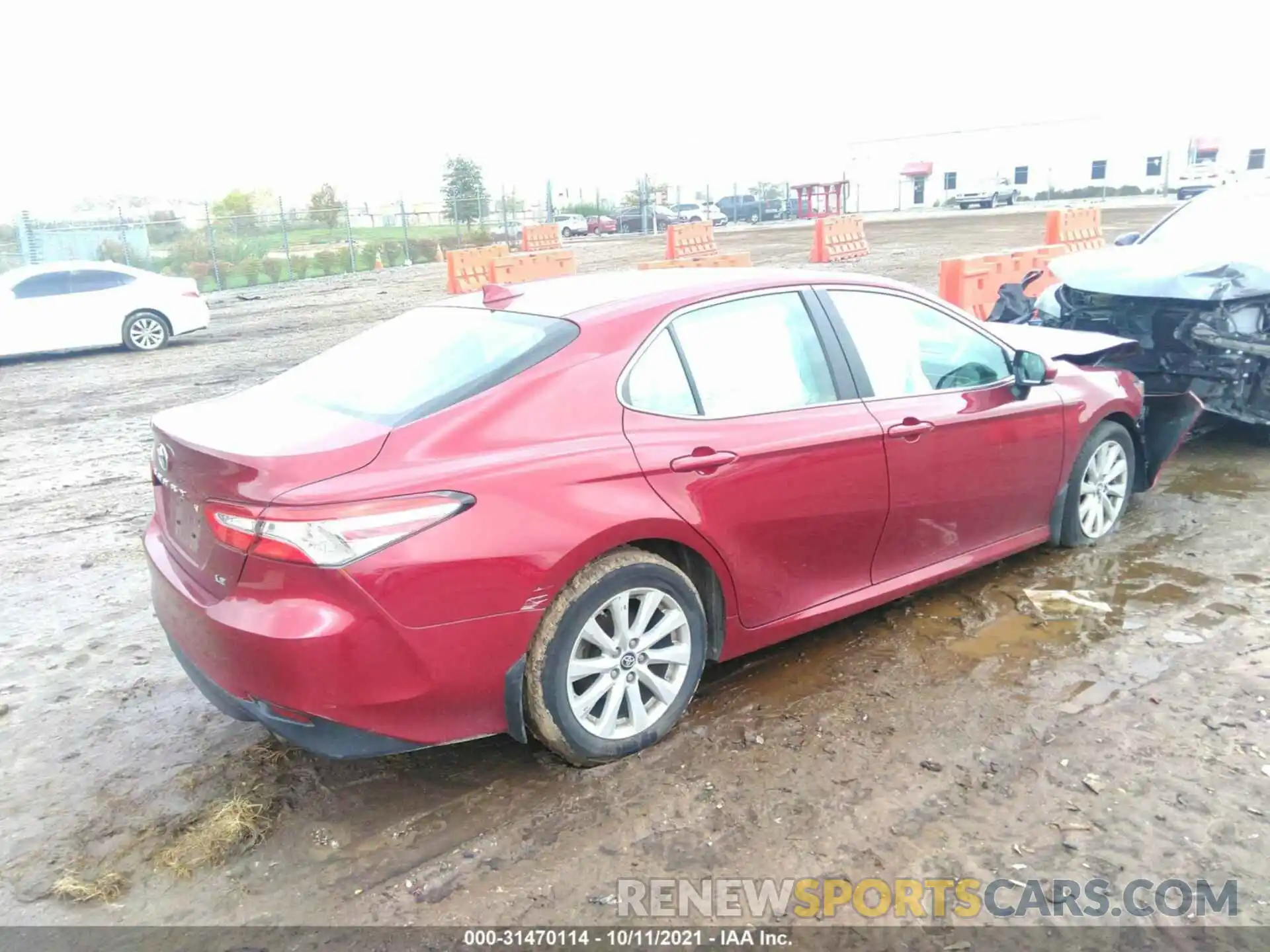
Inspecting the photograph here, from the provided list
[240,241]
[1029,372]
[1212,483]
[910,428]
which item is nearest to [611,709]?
[910,428]

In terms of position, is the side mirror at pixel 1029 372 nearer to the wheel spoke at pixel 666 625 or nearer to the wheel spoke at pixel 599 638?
the wheel spoke at pixel 666 625

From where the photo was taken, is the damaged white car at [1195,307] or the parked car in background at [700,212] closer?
the damaged white car at [1195,307]

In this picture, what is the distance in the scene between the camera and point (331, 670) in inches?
110

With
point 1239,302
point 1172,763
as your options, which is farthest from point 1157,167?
point 1172,763

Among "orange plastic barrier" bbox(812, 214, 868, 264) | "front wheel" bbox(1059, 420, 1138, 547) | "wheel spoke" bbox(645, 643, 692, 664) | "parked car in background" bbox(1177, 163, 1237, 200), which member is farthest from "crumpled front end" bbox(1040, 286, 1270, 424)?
"parked car in background" bbox(1177, 163, 1237, 200)

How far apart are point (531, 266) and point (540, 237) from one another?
1534cm

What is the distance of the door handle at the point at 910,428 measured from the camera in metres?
3.91

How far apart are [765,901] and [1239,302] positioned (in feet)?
17.9

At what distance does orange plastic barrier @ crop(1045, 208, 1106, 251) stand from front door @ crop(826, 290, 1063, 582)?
1495 cm

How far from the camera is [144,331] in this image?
14.9m

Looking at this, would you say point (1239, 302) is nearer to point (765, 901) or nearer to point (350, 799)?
point (765, 901)

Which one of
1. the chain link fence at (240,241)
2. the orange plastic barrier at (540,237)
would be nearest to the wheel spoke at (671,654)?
the chain link fence at (240,241)

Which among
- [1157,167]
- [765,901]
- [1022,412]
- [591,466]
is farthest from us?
[1157,167]

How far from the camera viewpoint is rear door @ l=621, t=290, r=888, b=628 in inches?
133
